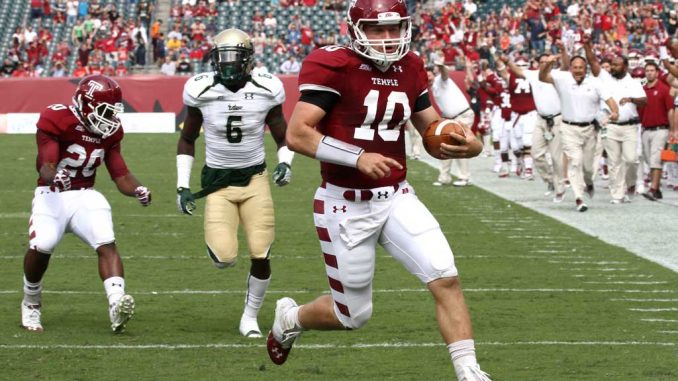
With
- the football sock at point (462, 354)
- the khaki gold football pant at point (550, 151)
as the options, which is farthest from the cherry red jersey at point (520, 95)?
the football sock at point (462, 354)

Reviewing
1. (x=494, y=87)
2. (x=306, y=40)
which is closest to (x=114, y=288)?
(x=494, y=87)

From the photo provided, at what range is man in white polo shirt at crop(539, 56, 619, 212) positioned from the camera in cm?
1453

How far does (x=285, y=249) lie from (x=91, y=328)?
4032 millimetres

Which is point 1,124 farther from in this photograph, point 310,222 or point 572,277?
point 572,277

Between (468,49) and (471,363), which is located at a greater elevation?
(471,363)

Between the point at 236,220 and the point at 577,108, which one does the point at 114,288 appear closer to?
the point at 236,220

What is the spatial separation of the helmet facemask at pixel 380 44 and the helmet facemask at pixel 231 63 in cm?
221

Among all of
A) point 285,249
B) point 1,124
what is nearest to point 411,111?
point 285,249

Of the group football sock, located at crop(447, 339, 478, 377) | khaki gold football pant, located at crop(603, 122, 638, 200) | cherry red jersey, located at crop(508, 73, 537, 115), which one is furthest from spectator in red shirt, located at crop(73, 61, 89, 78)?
football sock, located at crop(447, 339, 478, 377)

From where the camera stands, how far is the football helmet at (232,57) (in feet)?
25.1

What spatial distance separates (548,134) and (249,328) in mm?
9014

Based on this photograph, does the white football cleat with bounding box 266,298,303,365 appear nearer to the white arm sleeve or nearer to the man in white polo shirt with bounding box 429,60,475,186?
the white arm sleeve

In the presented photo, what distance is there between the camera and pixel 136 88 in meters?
31.6

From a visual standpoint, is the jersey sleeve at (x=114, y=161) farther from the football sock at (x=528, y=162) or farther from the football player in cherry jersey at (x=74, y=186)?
the football sock at (x=528, y=162)
